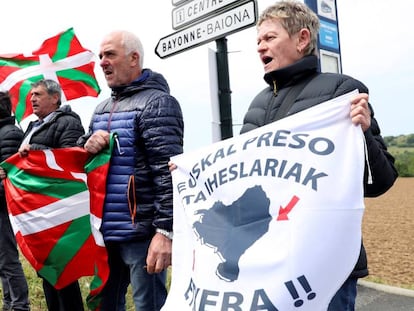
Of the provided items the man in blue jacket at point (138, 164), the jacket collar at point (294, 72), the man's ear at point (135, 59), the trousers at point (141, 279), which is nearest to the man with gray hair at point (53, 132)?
the man in blue jacket at point (138, 164)

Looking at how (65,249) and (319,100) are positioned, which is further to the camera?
(65,249)

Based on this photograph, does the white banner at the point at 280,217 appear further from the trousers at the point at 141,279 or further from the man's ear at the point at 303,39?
the trousers at the point at 141,279

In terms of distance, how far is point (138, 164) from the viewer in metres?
2.52

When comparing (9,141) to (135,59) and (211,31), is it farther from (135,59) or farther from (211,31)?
(135,59)

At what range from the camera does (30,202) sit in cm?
340

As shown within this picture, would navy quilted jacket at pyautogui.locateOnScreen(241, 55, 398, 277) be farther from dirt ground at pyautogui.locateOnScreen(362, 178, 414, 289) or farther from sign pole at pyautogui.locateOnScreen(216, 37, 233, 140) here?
dirt ground at pyautogui.locateOnScreen(362, 178, 414, 289)

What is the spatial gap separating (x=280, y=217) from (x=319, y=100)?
48 centimetres

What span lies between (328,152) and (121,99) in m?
1.27

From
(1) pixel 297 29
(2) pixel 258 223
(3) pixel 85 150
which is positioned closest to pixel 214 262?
(2) pixel 258 223

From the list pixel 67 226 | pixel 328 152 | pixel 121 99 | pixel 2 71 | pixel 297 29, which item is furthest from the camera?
pixel 2 71

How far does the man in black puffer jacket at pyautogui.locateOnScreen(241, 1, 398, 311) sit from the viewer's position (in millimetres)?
1816

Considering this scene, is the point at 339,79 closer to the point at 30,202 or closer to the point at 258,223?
the point at 258,223

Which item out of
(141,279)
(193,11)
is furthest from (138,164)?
(193,11)

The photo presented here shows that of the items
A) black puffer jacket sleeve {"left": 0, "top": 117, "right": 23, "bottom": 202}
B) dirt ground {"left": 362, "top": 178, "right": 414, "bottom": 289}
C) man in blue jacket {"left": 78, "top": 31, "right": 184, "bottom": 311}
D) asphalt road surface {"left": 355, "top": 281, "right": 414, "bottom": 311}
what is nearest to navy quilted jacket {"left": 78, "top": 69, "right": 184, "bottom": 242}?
man in blue jacket {"left": 78, "top": 31, "right": 184, "bottom": 311}
